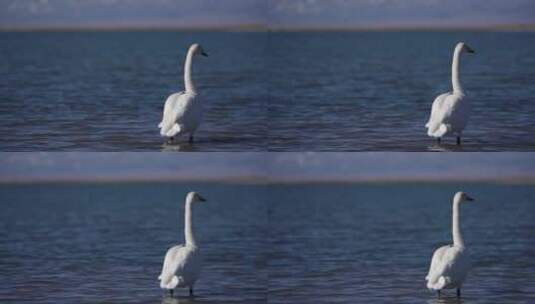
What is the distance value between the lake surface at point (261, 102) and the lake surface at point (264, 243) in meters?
0.27

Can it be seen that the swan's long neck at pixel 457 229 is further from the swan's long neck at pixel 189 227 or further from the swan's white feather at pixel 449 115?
the swan's long neck at pixel 189 227

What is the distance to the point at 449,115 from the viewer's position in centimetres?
588

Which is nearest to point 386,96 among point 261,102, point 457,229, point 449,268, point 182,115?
point 261,102

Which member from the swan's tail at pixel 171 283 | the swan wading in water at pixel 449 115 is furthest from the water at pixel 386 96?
the swan's tail at pixel 171 283

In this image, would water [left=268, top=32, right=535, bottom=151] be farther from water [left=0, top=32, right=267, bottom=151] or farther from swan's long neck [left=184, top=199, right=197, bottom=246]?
swan's long neck [left=184, top=199, right=197, bottom=246]

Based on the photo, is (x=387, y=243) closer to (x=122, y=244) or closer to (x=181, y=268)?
(x=122, y=244)

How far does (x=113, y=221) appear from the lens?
30.7 ft

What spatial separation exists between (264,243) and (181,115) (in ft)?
2.29

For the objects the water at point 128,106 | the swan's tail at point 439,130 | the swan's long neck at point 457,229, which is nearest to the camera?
the swan's tail at point 439,130

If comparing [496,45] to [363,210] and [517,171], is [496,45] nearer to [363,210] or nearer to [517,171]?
[363,210]

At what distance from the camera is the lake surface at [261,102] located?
6.18 meters

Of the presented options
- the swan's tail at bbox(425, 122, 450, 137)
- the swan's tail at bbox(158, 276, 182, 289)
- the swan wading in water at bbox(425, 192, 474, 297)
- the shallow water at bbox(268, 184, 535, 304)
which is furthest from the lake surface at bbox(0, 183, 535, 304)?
the swan's tail at bbox(425, 122, 450, 137)

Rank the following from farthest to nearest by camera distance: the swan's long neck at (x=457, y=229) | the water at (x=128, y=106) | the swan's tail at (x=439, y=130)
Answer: the swan's long neck at (x=457, y=229)
the water at (x=128, y=106)
the swan's tail at (x=439, y=130)

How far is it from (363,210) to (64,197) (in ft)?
9.54
